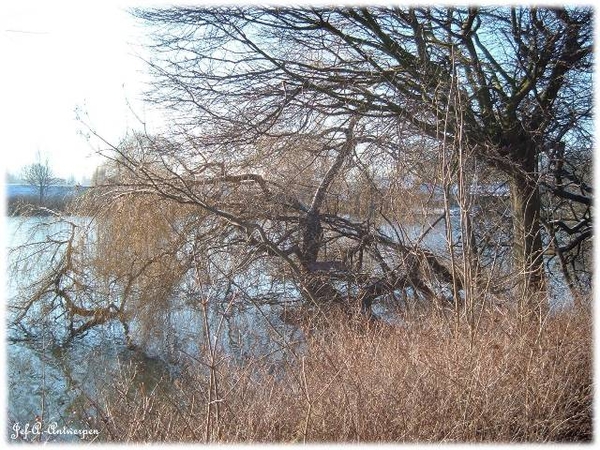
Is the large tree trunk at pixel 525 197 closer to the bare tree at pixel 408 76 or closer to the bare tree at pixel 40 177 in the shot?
the bare tree at pixel 408 76

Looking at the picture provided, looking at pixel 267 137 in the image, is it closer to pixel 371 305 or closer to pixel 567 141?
pixel 371 305

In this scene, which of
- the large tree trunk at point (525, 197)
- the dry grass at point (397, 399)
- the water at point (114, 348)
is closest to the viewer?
the dry grass at point (397, 399)

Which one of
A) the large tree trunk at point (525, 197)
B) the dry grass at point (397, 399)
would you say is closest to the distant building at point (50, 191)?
the dry grass at point (397, 399)

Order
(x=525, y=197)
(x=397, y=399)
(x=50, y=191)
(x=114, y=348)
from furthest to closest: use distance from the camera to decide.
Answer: (x=50, y=191) < (x=525, y=197) < (x=114, y=348) < (x=397, y=399)

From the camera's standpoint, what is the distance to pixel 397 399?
3846 millimetres

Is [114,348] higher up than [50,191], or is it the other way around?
[50,191]

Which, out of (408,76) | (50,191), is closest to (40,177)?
(50,191)

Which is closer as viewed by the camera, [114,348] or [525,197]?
[114,348]

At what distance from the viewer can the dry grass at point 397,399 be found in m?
3.65

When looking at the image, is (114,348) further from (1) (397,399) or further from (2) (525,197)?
(2) (525,197)

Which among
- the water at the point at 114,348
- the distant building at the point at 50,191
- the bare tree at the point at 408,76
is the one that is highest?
the bare tree at the point at 408,76

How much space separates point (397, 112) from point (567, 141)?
265 cm

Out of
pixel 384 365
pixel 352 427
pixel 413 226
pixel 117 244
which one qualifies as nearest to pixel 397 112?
pixel 413 226

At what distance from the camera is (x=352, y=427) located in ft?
12.0
